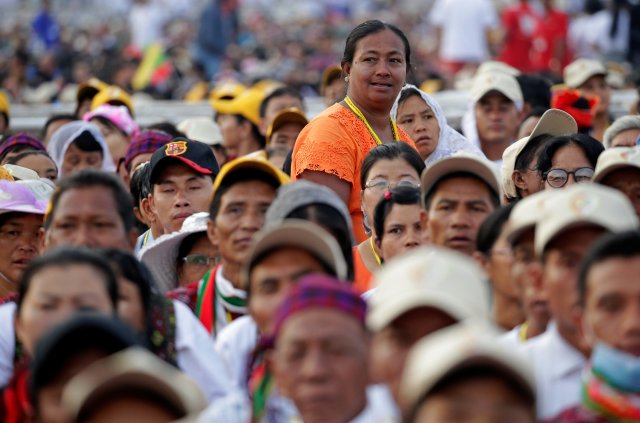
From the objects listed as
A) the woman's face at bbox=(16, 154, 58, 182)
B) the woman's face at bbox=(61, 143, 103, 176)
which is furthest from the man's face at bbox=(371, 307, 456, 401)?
the woman's face at bbox=(61, 143, 103, 176)

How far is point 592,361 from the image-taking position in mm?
4770

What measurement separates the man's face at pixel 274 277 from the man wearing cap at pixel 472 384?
1.30 metres

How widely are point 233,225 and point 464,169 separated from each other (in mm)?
990

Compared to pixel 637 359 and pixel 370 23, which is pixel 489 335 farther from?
pixel 370 23

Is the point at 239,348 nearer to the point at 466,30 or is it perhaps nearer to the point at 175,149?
the point at 175,149

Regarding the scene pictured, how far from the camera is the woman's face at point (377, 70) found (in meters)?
8.52

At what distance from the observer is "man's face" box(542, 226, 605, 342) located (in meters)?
5.15

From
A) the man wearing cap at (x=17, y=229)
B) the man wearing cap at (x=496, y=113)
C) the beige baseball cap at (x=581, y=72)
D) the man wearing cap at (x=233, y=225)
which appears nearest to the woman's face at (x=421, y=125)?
the man wearing cap at (x=496, y=113)

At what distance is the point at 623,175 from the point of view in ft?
22.7

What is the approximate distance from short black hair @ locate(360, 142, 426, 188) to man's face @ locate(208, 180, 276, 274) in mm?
1330

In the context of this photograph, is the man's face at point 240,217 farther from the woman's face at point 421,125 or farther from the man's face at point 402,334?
the woman's face at point 421,125

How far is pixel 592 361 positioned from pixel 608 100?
326 inches

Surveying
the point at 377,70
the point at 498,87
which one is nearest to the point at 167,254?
the point at 377,70

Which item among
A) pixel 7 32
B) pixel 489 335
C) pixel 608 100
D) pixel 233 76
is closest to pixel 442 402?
pixel 489 335
